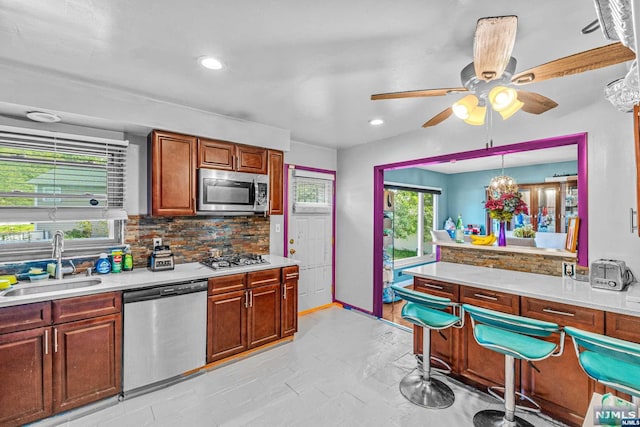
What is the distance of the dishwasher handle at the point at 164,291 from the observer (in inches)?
91.7

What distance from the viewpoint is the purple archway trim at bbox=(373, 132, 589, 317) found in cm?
242

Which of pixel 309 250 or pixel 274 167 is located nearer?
pixel 274 167

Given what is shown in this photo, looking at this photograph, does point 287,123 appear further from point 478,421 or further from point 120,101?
point 478,421

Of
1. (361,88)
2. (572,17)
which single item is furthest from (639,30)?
(361,88)

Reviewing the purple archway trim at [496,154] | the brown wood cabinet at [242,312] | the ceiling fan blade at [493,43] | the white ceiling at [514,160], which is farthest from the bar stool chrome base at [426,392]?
the white ceiling at [514,160]

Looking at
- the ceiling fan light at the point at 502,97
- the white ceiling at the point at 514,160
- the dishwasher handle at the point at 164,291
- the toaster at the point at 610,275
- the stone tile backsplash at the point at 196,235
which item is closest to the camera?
the ceiling fan light at the point at 502,97

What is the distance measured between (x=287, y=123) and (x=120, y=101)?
1555 mm

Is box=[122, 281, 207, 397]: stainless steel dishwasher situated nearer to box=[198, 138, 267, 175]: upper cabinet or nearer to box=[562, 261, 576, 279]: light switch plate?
box=[198, 138, 267, 175]: upper cabinet

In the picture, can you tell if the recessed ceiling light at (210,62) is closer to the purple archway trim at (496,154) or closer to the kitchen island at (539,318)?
the kitchen island at (539,318)

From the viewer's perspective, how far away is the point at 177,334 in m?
2.53

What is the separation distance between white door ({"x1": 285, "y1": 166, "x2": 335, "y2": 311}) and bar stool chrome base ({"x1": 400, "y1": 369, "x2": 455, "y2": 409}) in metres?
1.99

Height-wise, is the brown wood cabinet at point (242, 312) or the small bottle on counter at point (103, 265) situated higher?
the small bottle on counter at point (103, 265)

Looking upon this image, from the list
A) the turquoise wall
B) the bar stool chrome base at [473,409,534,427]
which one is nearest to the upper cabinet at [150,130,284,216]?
the bar stool chrome base at [473,409,534,427]

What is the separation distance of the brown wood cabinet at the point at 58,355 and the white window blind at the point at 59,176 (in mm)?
863
